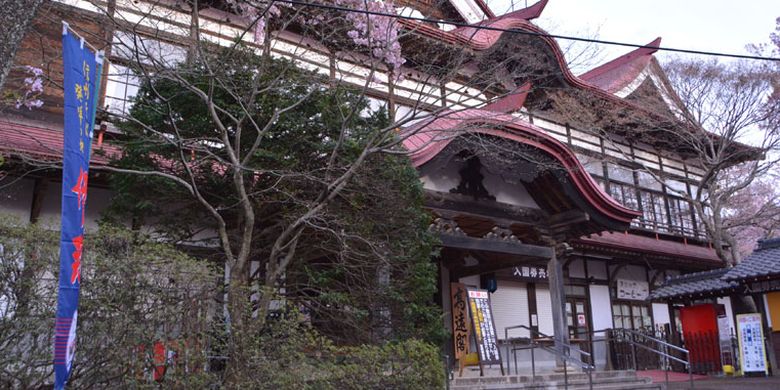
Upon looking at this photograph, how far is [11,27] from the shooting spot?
14.3 ft

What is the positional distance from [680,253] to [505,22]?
937 centimetres

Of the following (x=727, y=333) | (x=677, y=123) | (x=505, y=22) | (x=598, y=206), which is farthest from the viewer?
(x=677, y=123)

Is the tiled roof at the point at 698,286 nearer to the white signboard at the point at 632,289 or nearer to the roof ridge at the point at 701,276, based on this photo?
the roof ridge at the point at 701,276

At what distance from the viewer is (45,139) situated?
873 centimetres

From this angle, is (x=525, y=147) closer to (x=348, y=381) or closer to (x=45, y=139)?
(x=348, y=381)

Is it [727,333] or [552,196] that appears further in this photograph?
[727,333]

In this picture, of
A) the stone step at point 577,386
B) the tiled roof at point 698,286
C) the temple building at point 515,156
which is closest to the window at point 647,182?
the temple building at point 515,156

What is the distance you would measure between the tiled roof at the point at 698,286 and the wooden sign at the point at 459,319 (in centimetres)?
621

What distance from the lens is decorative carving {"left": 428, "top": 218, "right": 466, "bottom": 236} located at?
34.6 feet

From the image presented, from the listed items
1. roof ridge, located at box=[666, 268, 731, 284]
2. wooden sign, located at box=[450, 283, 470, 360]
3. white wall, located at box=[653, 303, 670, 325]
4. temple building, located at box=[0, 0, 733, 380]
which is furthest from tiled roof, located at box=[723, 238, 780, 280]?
wooden sign, located at box=[450, 283, 470, 360]

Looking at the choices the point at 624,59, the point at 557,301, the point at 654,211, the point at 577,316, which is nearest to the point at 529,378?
the point at 557,301

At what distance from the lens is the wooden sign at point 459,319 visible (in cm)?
1263

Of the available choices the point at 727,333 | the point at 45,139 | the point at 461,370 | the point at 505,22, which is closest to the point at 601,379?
the point at 461,370

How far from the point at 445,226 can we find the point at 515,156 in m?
2.11
